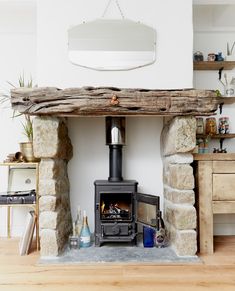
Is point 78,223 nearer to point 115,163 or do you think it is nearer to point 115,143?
point 115,163

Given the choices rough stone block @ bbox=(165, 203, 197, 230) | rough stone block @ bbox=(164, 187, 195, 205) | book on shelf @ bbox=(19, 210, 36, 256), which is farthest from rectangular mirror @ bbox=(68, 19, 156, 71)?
book on shelf @ bbox=(19, 210, 36, 256)

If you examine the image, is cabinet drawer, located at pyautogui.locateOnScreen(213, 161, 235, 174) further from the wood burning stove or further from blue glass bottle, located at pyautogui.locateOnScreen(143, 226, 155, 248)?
blue glass bottle, located at pyautogui.locateOnScreen(143, 226, 155, 248)

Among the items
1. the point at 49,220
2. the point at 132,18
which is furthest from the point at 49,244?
the point at 132,18

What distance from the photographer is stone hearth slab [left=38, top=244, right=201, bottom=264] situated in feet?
7.97

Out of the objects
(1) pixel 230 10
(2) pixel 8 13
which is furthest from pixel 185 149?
(2) pixel 8 13

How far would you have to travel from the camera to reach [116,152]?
2.95 metres

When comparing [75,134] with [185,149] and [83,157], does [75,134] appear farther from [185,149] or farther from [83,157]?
[185,149]

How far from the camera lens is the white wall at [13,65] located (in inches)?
132

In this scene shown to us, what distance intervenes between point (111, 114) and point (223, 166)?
110cm

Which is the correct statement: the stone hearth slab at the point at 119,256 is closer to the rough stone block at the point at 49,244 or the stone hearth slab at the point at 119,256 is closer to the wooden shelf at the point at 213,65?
the rough stone block at the point at 49,244

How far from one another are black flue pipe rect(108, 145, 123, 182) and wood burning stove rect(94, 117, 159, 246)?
2 centimetres

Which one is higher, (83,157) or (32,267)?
(83,157)

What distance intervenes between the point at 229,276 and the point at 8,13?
10.9 feet

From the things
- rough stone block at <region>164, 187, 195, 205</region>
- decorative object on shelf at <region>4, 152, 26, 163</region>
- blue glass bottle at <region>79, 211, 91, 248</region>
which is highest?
decorative object on shelf at <region>4, 152, 26, 163</region>
